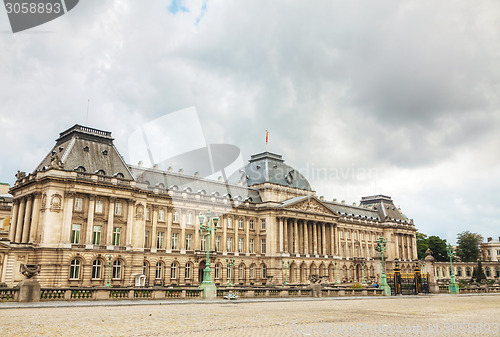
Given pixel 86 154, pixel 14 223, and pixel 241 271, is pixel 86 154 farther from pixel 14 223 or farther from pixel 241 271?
pixel 241 271

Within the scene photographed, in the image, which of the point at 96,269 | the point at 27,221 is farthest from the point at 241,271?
the point at 27,221

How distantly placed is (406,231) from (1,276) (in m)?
96.2

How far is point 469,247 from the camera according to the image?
132m

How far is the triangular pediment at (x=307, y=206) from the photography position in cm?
8174

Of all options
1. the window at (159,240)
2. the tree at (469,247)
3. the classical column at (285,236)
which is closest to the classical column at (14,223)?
the window at (159,240)

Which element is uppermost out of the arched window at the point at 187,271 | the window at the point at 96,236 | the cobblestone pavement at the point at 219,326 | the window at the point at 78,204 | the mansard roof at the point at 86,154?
the mansard roof at the point at 86,154

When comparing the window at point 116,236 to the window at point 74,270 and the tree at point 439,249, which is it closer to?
the window at point 74,270

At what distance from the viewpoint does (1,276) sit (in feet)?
159

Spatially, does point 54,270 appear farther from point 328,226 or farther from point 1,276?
point 328,226

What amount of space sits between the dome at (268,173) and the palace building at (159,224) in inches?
10.6

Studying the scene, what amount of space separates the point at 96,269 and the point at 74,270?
285 centimetres

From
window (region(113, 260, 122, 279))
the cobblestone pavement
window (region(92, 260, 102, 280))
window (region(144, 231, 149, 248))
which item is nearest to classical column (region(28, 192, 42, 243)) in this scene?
window (region(92, 260, 102, 280))

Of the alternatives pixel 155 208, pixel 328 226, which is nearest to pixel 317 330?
pixel 155 208

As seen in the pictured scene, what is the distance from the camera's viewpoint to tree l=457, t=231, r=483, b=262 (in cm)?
13150
